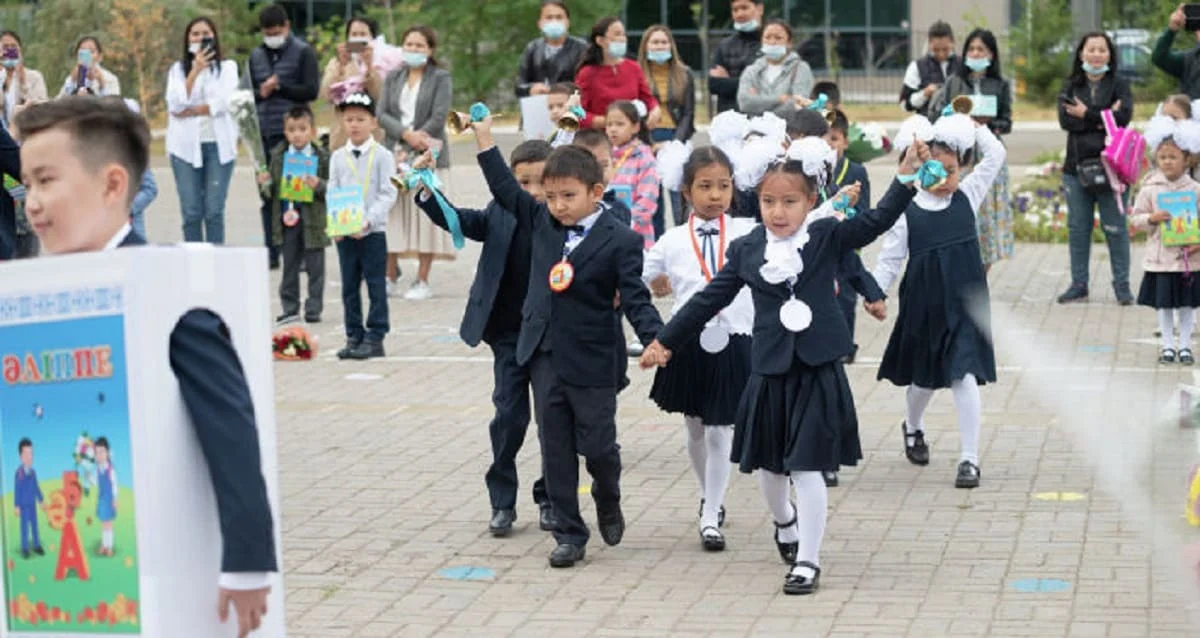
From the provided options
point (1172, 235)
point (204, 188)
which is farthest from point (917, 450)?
point (204, 188)

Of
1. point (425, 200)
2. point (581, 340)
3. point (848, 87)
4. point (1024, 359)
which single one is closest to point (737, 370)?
point (581, 340)

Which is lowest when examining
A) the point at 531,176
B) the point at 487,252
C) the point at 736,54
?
the point at 487,252

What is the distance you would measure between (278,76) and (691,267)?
8.47 metres

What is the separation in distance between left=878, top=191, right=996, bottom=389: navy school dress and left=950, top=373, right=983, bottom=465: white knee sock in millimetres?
71

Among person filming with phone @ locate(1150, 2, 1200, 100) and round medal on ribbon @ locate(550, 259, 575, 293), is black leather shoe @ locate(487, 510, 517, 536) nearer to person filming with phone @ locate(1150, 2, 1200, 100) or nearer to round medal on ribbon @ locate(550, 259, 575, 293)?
round medal on ribbon @ locate(550, 259, 575, 293)

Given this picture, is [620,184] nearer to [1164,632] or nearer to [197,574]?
[1164,632]

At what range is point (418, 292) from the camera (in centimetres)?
1523

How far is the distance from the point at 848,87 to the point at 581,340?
3278 cm

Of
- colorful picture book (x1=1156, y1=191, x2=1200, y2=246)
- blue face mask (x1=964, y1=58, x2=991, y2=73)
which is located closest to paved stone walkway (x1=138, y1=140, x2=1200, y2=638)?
colorful picture book (x1=1156, y1=191, x2=1200, y2=246)

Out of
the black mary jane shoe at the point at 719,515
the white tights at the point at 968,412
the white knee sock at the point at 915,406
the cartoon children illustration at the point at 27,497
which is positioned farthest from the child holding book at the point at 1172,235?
the cartoon children illustration at the point at 27,497

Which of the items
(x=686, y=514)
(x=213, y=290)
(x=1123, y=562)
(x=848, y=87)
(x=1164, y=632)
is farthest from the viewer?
(x=848, y=87)

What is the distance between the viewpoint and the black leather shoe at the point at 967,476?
880 centimetres

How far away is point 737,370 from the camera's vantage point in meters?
7.92

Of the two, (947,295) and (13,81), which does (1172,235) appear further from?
(13,81)
